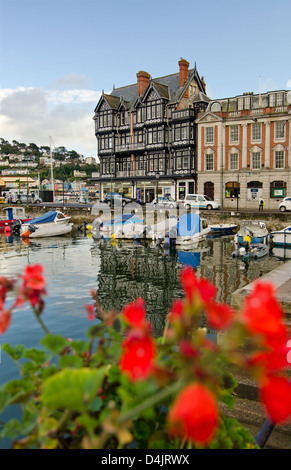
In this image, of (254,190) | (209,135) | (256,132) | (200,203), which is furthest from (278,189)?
(209,135)

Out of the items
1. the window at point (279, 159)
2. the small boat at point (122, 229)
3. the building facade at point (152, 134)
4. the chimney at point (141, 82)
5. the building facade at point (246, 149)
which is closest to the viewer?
the small boat at point (122, 229)

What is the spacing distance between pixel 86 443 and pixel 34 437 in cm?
46

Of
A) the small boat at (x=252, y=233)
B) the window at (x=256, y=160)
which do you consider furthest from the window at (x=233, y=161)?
the small boat at (x=252, y=233)

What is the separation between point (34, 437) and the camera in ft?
6.19

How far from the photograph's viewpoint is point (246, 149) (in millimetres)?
49938

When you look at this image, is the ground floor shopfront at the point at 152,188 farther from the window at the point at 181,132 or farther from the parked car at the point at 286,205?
the parked car at the point at 286,205

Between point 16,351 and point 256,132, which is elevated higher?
point 256,132

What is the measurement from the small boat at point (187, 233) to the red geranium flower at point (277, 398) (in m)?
29.9

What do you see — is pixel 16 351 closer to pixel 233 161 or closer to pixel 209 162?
pixel 233 161

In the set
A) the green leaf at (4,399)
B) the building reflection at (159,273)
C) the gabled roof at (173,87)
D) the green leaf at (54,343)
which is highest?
the gabled roof at (173,87)

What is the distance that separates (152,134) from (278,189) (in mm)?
22283

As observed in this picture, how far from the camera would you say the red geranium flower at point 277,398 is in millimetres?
1307
